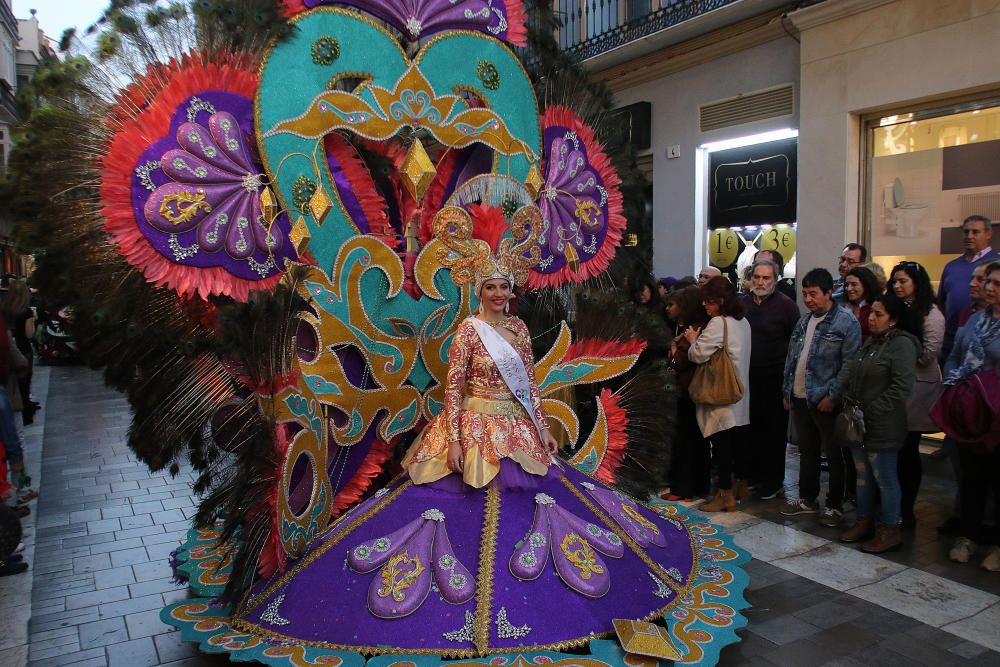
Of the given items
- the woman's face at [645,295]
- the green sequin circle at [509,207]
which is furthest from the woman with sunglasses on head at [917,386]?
the green sequin circle at [509,207]

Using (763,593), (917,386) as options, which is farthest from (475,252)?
(917,386)

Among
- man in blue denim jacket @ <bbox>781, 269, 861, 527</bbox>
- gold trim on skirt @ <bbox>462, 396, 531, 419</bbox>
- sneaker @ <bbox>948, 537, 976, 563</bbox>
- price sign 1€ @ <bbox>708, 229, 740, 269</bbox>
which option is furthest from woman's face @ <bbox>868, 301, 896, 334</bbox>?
price sign 1€ @ <bbox>708, 229, 740, 269</bbox>

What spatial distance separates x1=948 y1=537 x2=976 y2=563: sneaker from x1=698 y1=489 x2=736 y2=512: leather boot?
1353 mm

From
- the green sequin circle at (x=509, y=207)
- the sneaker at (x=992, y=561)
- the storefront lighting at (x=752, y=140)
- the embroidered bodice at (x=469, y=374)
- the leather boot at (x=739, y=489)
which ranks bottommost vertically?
the sneaker at (x=992, y=561)

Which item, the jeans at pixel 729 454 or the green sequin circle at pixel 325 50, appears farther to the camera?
the jeans at pixel 729 454

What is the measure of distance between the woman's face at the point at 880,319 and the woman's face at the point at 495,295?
7.75ft

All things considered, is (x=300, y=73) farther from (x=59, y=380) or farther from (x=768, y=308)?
(x=59, y=380)

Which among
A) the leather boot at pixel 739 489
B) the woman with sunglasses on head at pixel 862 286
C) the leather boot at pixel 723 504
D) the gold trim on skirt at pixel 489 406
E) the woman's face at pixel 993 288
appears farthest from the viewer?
the leather boot at pixel 739 489

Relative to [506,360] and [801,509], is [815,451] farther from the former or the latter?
[506,360]

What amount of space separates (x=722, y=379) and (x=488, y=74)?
2.62 metres

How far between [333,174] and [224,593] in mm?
2017

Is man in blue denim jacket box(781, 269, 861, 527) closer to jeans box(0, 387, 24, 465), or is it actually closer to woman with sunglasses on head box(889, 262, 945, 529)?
woman with sunglasses on head box(889, 262, 945, 529)

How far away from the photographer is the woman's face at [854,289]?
5082mm

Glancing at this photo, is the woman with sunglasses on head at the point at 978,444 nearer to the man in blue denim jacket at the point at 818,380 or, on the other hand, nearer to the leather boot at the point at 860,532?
the leather boot at the point at 860,532
